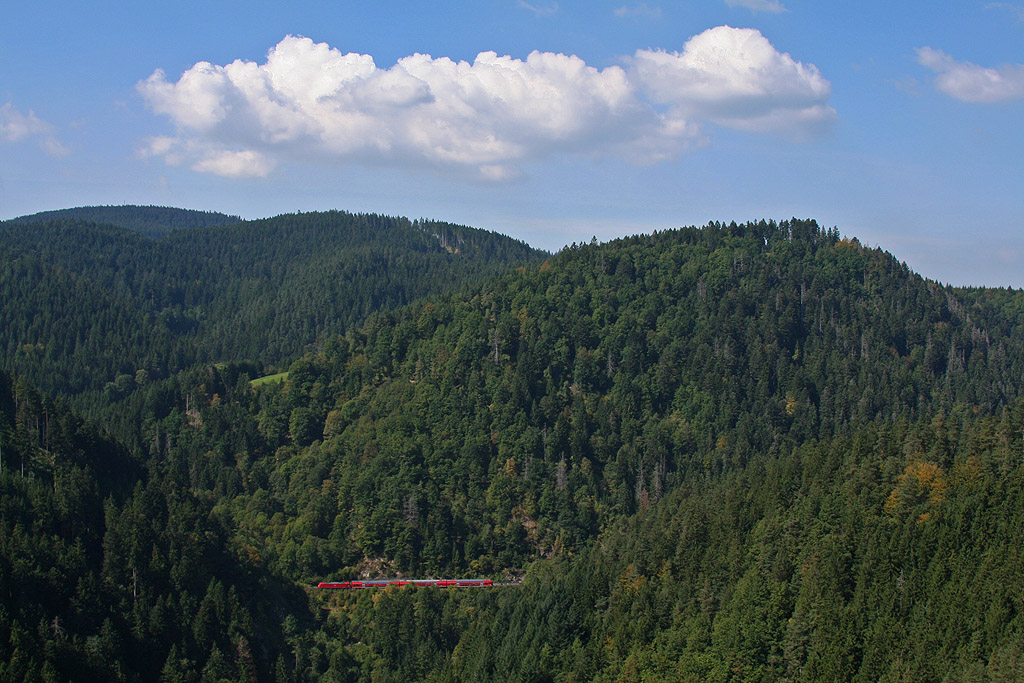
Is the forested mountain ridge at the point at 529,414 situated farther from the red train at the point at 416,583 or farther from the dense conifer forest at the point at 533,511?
the red train at the point at 416,583

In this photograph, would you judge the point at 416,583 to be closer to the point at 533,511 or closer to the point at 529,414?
the point at 533,511

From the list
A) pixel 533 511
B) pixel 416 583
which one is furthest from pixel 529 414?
pixel 416 583

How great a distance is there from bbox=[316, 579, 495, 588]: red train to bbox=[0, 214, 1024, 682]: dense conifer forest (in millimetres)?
2618

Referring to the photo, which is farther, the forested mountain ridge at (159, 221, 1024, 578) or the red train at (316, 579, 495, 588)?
the forested mountain ridge at (159, 221, 1024, 578)

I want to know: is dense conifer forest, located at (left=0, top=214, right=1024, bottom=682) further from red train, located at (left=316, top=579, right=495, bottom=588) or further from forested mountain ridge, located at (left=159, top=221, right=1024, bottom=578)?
red train, located at (left=316, top=579, right=495, bottom=588)

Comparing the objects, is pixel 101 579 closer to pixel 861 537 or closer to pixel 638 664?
pixel 638 664

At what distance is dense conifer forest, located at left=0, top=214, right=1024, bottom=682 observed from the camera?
78.2 m

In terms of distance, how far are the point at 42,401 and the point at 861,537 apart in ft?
314

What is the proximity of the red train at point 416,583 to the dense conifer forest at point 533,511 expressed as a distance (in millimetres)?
2618

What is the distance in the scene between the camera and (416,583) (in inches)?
Answer: 5364

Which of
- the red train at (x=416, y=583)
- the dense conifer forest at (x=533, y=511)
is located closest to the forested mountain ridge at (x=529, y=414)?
the dense conifer forest at (x=533, y=511)

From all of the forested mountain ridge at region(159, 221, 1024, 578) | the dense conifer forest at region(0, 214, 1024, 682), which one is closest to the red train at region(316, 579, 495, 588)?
the dense conifer forest at region(0, 214, 1024, 682)

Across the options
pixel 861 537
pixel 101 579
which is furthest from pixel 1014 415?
pixel 101 579

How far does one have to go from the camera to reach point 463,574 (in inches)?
5615
